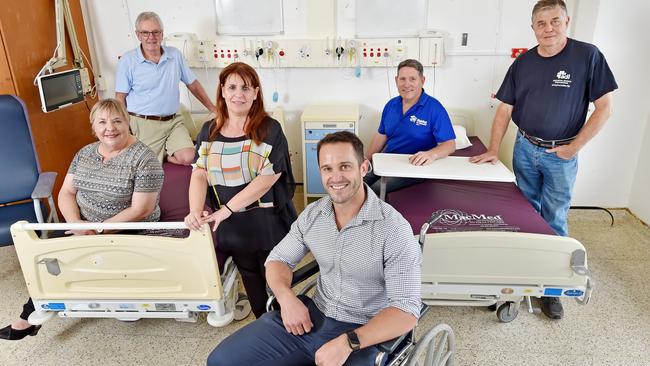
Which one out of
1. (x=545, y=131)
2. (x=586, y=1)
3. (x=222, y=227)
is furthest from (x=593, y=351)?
(x=586, y=1)

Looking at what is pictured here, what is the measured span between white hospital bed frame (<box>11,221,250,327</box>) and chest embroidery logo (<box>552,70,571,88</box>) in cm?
205

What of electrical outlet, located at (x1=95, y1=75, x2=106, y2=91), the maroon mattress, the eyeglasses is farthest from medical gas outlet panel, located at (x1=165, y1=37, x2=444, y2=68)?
the maroon mattress

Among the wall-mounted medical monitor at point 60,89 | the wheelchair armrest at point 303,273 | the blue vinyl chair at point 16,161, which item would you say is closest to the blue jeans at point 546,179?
the wheelchair armrest at point 303,273

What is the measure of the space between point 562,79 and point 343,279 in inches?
71.1

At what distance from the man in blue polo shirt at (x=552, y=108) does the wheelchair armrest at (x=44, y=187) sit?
234cm

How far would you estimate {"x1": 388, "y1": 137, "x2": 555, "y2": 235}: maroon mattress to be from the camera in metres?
2.54

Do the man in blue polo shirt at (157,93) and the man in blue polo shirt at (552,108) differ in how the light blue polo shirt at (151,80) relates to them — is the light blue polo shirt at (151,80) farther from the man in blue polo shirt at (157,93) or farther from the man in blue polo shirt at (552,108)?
the man in blue polo shirt at (552,108)

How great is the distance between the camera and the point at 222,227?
7.54 ft

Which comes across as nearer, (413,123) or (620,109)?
(413,123)

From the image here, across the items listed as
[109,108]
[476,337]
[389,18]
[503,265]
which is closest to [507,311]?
[476,337]

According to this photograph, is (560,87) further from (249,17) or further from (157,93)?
(157,93)

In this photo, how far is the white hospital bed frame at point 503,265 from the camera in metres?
2.10

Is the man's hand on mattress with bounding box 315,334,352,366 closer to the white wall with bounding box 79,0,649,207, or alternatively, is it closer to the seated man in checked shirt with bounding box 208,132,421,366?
the seated man in checked shirt with bounding box 208,132,421,366

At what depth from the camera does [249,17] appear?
4133 millimetres
